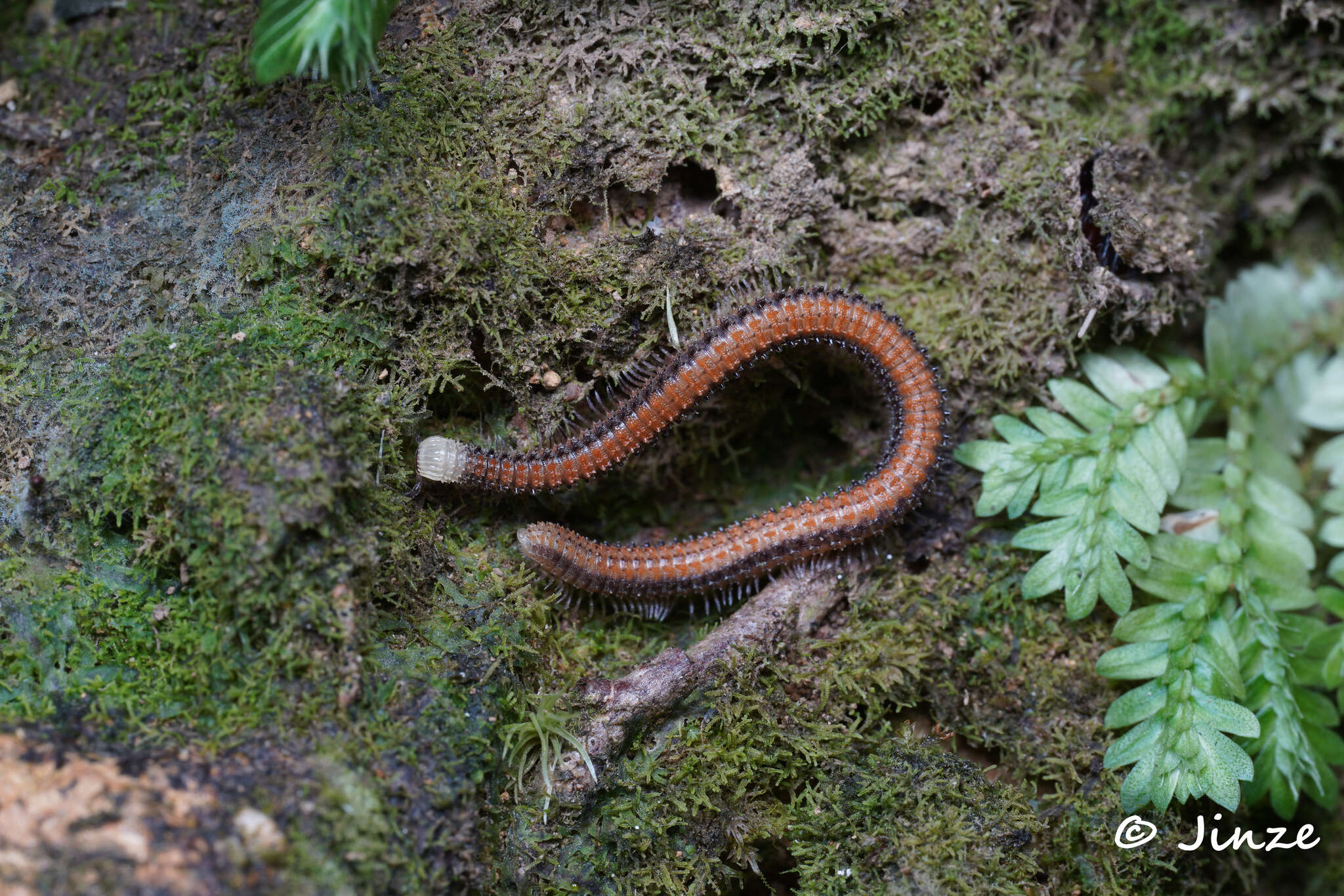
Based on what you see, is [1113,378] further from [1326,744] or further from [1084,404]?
[1326,744]

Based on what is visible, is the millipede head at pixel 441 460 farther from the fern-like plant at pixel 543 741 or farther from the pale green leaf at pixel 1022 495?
the pale green leaf at pixel 1022 495

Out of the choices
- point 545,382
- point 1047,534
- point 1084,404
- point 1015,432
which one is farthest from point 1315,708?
point 545,382

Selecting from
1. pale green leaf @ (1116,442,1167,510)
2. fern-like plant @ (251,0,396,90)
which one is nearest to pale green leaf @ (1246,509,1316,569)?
pale green leaf @ (1116,442,1167,510)

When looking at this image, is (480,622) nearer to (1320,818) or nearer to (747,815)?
(747,815)

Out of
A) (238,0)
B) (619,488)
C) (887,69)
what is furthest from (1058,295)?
(238,0)

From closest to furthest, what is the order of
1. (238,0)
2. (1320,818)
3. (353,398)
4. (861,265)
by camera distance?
(353,398)
(238,0)
(861,265)
(1320,818)

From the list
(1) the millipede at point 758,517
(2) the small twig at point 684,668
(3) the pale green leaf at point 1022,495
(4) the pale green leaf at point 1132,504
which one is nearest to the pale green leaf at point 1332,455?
(4) the pale green leaf at point 1132,504
